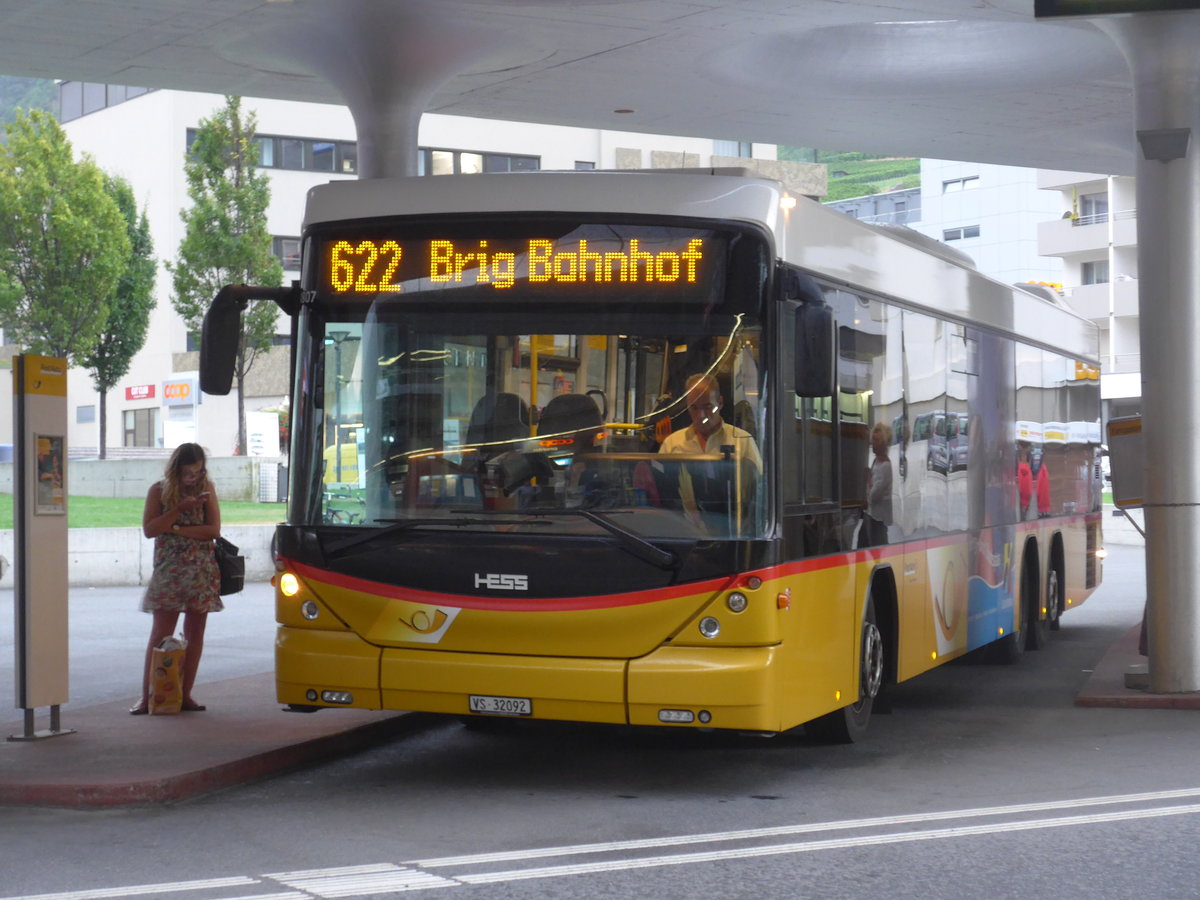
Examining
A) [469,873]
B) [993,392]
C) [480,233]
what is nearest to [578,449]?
[480,233]

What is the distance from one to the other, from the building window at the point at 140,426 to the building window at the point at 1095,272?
37.6 metres

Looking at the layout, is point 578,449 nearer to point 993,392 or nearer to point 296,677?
point 296,677

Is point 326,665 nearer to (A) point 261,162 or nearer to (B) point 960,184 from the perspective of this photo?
(A) point 261,162

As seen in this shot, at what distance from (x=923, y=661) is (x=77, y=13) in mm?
8759

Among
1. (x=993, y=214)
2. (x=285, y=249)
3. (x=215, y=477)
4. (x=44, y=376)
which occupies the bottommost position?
(x=215, y=477)

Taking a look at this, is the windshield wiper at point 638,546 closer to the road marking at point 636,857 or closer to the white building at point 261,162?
the road marking at point 636,857

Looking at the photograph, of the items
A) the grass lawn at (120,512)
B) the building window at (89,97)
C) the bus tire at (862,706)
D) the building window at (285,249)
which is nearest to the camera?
the bus tire at (862,706)

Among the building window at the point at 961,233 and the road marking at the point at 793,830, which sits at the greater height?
the building window at the point at 961,233

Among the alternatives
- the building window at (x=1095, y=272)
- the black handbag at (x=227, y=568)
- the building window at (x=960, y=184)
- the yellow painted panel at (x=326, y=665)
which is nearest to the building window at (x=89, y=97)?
the building window at (x=960, y=184)

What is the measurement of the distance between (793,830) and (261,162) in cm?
5314

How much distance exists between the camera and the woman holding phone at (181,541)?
36.8ft

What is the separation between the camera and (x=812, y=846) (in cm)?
746

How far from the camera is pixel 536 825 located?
7.98 metres

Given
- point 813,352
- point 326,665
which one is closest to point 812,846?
point 813,352
